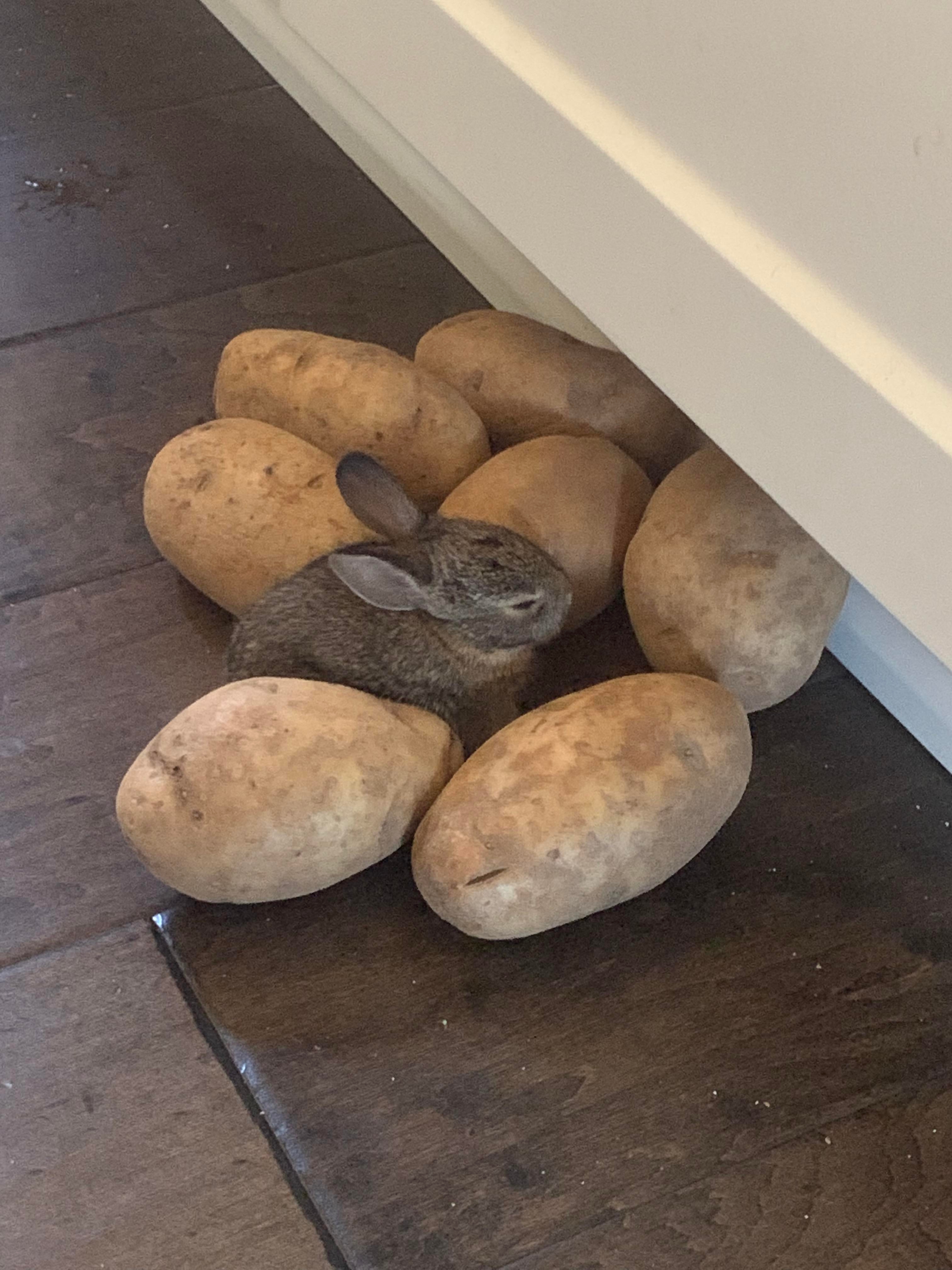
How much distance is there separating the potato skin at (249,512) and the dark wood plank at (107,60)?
90 centimetres

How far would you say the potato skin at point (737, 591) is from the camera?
3.45 ft

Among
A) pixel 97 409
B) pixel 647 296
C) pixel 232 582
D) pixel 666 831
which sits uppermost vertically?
pixel 647 296

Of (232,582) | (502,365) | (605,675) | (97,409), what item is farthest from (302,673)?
(97,409)

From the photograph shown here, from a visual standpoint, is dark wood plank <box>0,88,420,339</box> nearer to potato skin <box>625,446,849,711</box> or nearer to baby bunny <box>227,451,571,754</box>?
baby bunny <box>227,451,571,754</box>

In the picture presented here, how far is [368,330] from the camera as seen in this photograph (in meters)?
1.52

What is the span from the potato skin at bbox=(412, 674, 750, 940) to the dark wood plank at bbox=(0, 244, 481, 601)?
50 cm

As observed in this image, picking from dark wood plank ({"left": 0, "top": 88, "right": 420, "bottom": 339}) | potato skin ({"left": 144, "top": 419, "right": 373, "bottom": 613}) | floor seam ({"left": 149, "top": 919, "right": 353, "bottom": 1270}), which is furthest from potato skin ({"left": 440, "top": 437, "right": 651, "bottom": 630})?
dark wood plank ({"left": 0, "top": 88, "right": 420, "bottom": 339})

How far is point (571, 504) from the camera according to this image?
1.16 m

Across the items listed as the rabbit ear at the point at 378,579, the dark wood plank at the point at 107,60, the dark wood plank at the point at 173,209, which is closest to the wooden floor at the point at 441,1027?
the rabbit ear at the point at 378,579

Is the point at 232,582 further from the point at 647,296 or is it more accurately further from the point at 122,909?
the point at 647,296

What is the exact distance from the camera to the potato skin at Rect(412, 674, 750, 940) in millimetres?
916

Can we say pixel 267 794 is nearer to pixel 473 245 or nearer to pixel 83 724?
pixel 83 724

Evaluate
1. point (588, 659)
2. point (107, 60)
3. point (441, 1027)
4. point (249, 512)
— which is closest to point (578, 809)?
point (441, 1027)

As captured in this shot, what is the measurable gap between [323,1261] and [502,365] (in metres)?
0.81
